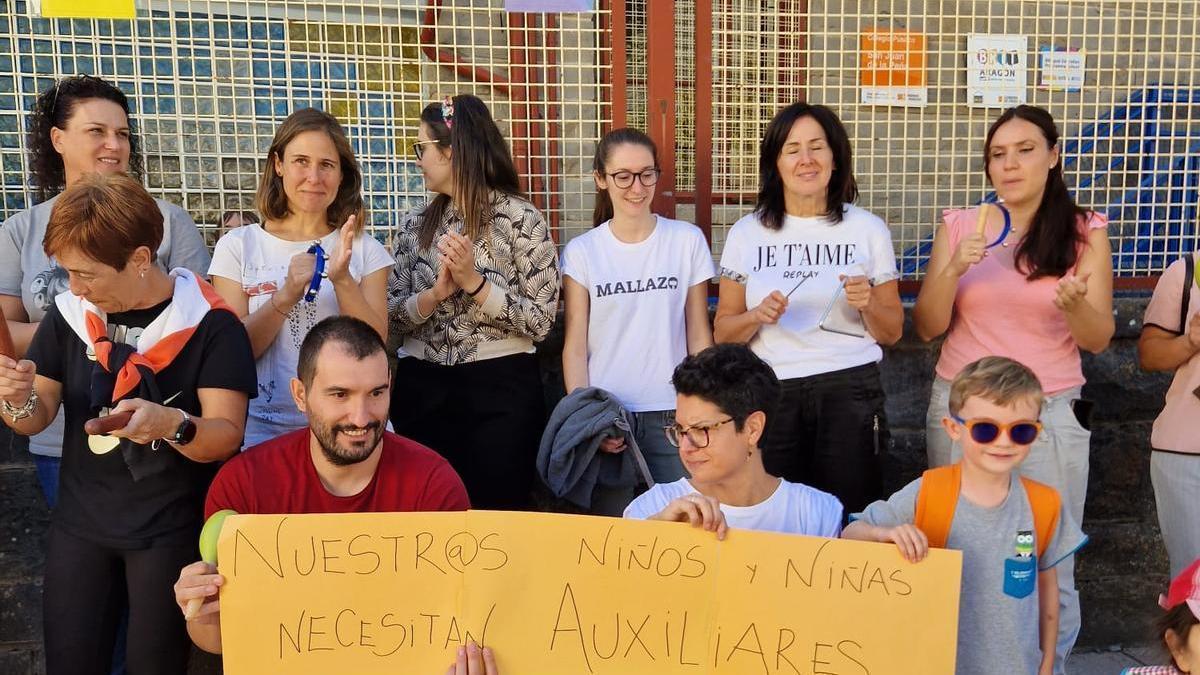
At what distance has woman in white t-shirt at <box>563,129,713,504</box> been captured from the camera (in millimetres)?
3598

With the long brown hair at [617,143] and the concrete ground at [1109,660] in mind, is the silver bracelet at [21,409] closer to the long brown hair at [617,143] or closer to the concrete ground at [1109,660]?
the long brown hair at [617,143]

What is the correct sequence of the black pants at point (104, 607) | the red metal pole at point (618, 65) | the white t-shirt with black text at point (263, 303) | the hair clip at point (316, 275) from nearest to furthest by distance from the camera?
the black pants at point (104, 607), the hair clip at point (316, 275), the white t-shirt with black text at point (263, 303), the red metal pole at point (618, 65)

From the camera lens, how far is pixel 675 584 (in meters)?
2.51

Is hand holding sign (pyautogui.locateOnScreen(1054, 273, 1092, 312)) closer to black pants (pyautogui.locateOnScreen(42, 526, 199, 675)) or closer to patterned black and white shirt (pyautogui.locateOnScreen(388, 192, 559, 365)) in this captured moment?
patterned black and white shirt (pyautogui.locateOnScreen(388, 192, 559, 365))

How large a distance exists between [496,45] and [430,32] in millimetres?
265

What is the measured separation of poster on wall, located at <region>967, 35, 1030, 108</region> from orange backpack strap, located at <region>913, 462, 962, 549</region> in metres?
2.27

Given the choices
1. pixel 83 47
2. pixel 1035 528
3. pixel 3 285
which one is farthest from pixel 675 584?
pixel 83 47

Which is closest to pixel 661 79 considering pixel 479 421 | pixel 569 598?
pixel 479 421

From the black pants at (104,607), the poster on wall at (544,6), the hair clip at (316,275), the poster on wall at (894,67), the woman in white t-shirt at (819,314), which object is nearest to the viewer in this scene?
the black pants at (104,607)

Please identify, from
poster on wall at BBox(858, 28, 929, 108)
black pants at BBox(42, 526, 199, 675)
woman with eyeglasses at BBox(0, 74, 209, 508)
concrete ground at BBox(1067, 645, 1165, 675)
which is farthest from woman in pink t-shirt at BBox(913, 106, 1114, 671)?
woman with eyeglasses at BBox(0, 74, 209, 508)

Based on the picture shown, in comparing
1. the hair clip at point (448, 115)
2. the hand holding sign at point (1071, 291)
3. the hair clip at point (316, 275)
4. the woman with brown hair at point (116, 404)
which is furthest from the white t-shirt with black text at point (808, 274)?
the woman with brown hair at point (116, 404)

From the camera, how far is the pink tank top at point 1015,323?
3.48 m

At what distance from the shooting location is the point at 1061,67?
4324 mm

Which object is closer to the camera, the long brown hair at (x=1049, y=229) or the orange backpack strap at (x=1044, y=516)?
the orange backpack strap at (x=1044, y=516)
